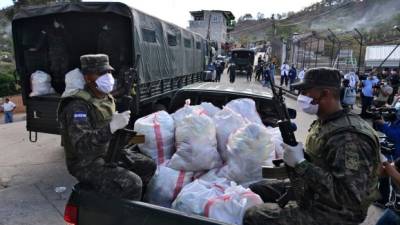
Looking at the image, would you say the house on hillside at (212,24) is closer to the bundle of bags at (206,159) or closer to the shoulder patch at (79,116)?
the bundle of bags at (206,159)

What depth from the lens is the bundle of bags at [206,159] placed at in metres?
2.31

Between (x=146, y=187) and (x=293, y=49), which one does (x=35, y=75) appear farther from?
(x=293, y=49)

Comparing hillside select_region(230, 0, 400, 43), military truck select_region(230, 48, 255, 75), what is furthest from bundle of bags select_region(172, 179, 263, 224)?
hillside select_region(230, 0, 400, 43)

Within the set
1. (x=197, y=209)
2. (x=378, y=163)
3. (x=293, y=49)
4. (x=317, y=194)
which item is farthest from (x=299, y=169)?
(x=293, y=49)

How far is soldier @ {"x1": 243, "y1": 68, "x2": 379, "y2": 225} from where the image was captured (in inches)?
70.4

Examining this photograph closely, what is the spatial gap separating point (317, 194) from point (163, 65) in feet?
22.1

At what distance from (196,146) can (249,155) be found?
44cm

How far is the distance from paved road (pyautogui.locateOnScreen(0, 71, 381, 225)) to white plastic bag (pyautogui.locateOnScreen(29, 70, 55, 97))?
1.22 meters

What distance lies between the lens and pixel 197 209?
2.27 meters

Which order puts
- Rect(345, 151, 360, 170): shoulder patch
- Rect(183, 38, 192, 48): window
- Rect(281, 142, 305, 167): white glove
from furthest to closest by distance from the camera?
Rect(183, 38, 192, 48): window < Rect(281, 142, 305, 167): white glove < Rect(345, 151, 360, 170): shoulder patch

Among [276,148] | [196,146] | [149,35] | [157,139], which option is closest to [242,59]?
[149,35]

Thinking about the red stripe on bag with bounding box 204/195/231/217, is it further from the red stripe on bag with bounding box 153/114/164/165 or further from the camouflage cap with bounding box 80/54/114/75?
the camouflage cap with bounding box 80/54/114/75

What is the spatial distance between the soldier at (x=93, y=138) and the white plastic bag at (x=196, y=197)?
0.32 metres

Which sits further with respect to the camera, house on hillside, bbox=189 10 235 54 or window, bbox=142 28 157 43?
house on hillside, bbox=189 10 235 54
